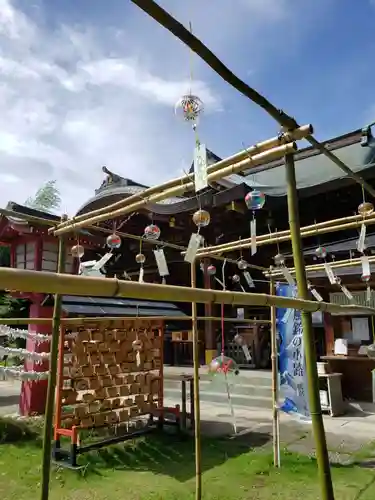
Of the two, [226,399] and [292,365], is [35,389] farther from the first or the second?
[292,365]

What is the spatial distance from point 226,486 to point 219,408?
14.8 feet

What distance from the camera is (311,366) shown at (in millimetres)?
2381

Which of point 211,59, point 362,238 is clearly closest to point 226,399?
point 362,238

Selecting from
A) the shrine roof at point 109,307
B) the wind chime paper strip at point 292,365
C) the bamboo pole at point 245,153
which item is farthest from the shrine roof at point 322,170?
the bamboo pole at point 245,153

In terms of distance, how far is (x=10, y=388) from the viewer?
13.0 metres

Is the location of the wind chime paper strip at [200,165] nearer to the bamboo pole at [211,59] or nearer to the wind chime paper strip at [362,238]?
the bamboo pole at [211,59]

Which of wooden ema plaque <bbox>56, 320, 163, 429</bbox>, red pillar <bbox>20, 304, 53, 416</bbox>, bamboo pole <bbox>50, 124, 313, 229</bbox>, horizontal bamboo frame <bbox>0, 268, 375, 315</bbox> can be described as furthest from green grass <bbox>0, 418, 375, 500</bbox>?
bamboo pole <bbox>50, 124, 313, 229</bbox>

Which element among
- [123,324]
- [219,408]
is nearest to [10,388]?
[219,408]

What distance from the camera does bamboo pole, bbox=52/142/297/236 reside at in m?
2.59

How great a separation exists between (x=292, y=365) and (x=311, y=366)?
13.8 feet

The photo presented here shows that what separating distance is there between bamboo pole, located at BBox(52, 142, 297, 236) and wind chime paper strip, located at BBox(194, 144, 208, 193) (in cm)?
36

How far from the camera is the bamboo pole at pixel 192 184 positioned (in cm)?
259

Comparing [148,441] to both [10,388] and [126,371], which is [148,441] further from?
[10,388]

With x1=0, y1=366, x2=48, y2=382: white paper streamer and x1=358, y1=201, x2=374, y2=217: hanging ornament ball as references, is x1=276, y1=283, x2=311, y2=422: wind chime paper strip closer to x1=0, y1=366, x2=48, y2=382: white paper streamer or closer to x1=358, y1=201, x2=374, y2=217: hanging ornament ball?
x1=358, y1=201, x2=374, y2=217: hanging ornament ball
